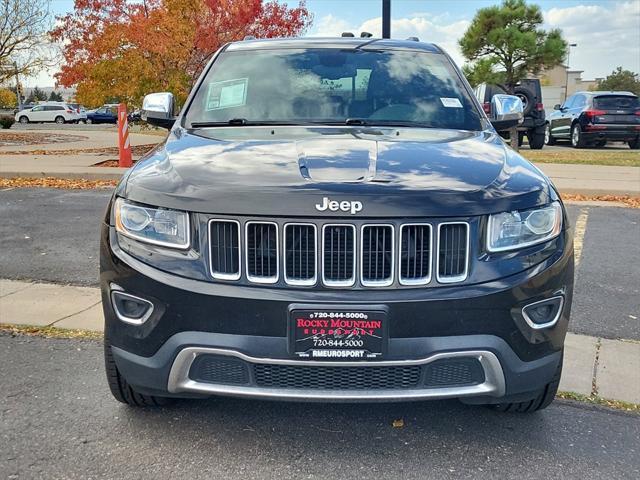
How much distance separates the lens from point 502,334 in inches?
96.1

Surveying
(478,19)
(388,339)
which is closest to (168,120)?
(388,339)

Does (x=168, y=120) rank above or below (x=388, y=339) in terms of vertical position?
above

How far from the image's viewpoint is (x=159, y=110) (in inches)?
162

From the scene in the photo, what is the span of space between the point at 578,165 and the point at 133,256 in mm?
12600

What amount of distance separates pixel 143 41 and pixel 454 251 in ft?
41.8

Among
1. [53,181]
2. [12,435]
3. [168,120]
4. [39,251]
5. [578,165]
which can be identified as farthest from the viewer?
[578,165]

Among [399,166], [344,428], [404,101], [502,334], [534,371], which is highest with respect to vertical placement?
[404,101]

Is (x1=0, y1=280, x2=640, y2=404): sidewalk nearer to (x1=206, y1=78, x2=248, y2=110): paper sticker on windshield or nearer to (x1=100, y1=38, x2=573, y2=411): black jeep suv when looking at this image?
(x1=100, y1=38, x2=573, y2=411): black jeep suv

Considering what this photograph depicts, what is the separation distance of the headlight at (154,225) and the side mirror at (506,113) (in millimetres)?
2404

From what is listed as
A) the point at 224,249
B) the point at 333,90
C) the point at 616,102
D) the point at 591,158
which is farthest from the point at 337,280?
the point at 616,102

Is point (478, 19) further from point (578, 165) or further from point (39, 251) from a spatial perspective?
point (39, 251)

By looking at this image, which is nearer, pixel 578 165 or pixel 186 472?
pixel 186 472

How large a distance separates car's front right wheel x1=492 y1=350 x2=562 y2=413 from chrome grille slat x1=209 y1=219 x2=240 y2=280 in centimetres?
136

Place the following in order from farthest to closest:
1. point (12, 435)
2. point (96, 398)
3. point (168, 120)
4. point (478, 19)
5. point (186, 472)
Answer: point (478, 19) < point (168, 120) < point (96, 398) < point (12, 435) < point (186, 472)
